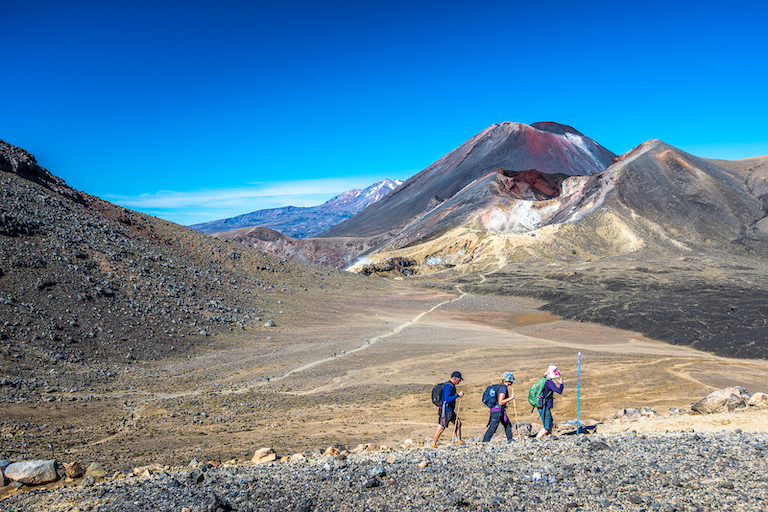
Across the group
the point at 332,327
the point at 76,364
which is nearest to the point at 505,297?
the point at 332,327

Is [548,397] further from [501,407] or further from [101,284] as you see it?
[101,284]

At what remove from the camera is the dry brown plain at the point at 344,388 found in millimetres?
10672

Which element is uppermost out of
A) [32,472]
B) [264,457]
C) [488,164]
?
[488,164]

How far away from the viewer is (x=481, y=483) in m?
6.51

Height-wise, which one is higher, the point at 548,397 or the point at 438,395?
the point at 438,395

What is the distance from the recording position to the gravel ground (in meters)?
5.80

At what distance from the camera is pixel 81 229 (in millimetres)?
28172

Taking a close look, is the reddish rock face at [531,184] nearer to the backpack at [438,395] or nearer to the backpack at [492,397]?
the backpack at [492,397]

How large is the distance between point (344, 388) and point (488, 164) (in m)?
129

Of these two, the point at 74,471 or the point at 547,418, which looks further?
the point at 547,418

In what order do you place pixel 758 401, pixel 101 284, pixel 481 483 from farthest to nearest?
1. pixel 101 284
2. pixel 758 401
3. pixel 481 483

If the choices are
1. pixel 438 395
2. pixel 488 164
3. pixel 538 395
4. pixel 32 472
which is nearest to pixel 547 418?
pixel 538 395

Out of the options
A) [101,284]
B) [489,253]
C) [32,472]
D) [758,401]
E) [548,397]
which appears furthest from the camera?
[489,253]

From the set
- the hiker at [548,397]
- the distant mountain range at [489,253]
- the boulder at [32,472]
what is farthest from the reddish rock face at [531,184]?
the boulder at [32,472]
